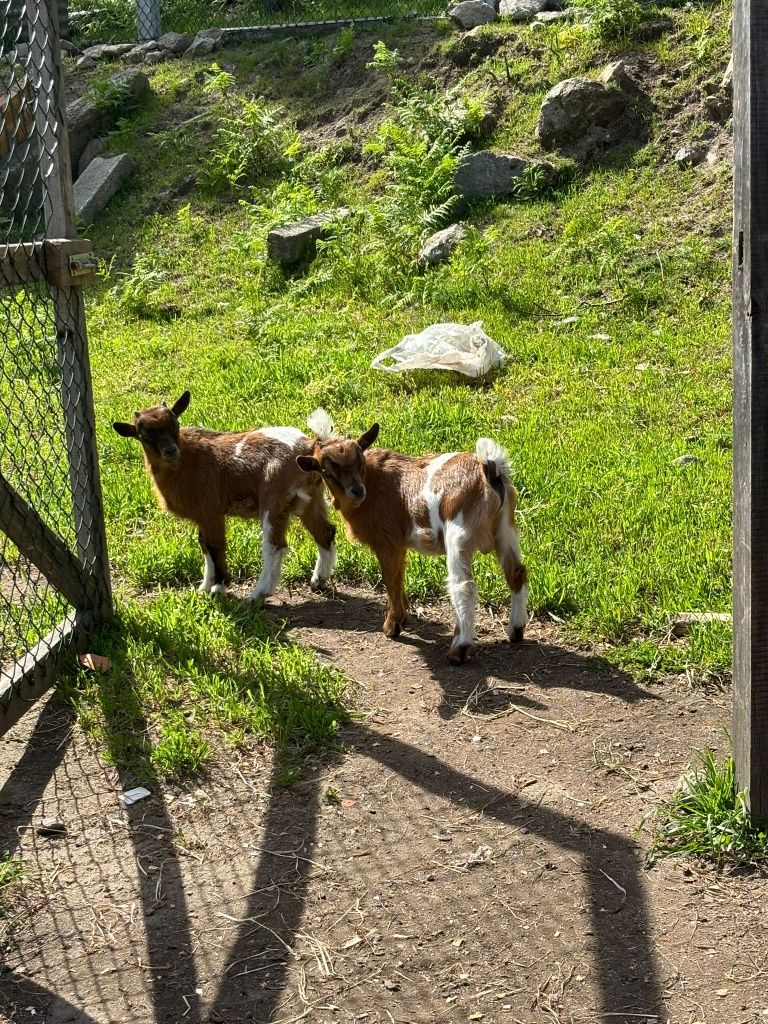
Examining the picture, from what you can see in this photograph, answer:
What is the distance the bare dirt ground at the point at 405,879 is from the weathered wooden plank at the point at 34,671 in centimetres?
14

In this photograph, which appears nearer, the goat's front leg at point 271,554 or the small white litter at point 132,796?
the small white litter at point 132,796

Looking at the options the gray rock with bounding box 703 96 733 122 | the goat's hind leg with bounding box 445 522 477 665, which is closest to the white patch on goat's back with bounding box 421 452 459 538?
the goat's hind leg with bounding box 445 522 477 665

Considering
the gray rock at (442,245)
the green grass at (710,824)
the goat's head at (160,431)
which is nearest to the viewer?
the green grass at (710,824)

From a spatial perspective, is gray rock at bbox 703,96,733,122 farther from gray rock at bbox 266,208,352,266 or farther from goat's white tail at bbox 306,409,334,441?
goat's white tail at bbox 306,409,334,441

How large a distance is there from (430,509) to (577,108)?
307 inches

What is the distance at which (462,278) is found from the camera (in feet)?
34.9

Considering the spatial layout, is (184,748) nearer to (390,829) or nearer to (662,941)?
(390,829)

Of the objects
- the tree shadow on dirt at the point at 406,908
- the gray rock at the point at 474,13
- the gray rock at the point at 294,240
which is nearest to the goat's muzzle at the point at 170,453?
the tree shadow on dirt at the point at 406,908

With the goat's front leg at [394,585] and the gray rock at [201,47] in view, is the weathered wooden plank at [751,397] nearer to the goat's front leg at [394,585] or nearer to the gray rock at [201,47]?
the goat's front leg at [394,585]

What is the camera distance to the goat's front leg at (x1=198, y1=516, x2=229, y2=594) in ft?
21.5

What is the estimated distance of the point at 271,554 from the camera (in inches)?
252

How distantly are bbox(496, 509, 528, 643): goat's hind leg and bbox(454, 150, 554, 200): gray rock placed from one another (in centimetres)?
713

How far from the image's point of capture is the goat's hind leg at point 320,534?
651cm

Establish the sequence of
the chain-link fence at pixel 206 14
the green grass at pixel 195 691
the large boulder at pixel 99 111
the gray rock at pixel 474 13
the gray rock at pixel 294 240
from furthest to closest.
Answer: the chain-link fence at pixel 206 14
the large boulder at pixel 99 111
the gray rock at pixel 474 13
the gray rock at pixel 294 240
the green grass at pixel 195 691
